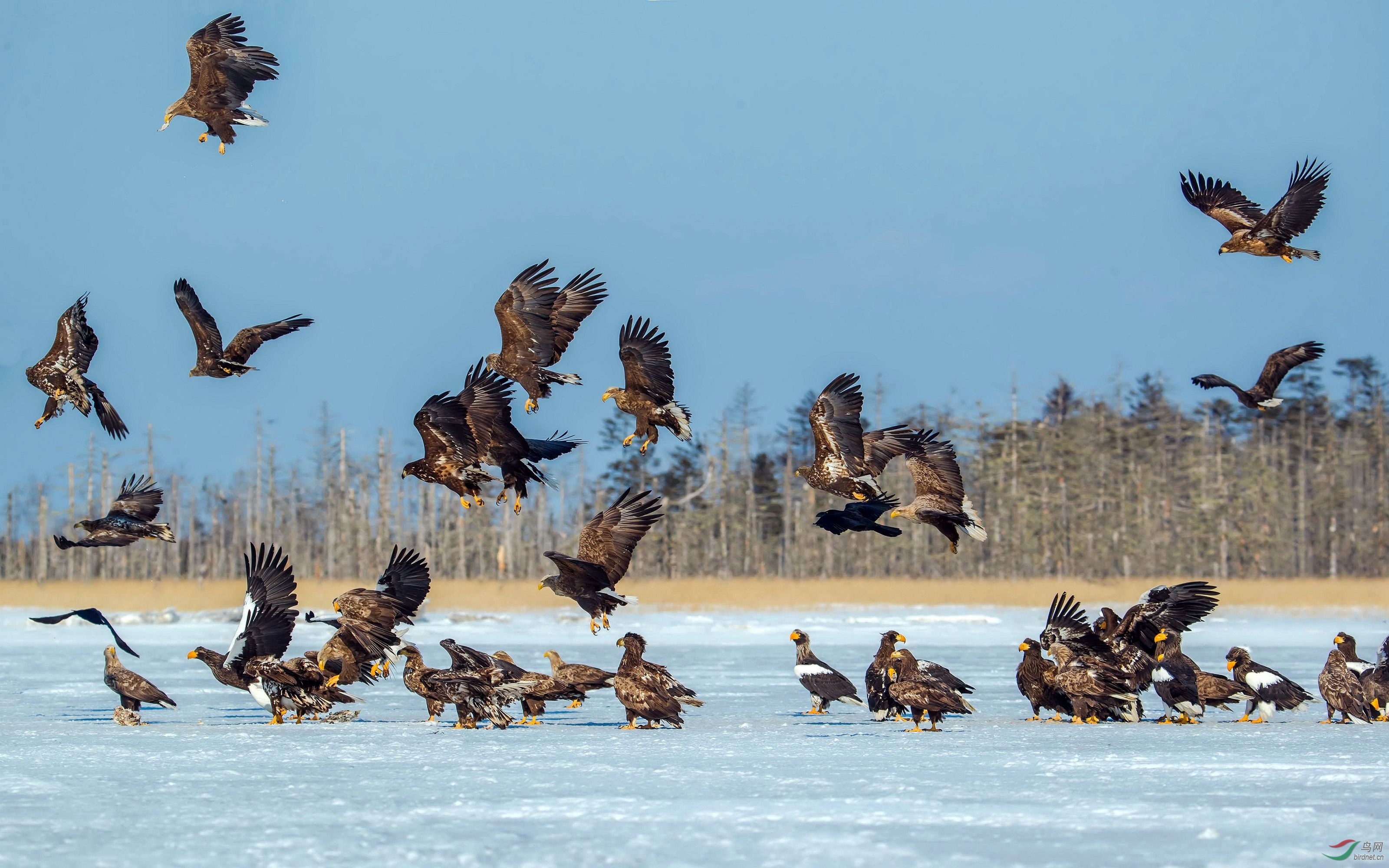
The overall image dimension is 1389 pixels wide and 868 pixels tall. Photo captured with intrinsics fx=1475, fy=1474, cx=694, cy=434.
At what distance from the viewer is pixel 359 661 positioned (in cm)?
1147

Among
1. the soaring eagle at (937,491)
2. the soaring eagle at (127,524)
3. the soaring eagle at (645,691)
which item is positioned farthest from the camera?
the soaring eagle at (127,524)

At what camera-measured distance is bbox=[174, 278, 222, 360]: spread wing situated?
37.4 ft

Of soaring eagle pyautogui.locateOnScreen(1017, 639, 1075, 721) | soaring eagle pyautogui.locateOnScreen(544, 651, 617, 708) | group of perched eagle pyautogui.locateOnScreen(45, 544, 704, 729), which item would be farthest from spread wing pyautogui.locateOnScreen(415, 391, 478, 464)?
soaring eagle pyautogui.locateOnScreen(1017, 639, 1075, 721)

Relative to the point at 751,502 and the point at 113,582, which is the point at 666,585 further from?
the point at 751,502

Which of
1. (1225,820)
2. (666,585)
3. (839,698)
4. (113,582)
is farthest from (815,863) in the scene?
(113,582)

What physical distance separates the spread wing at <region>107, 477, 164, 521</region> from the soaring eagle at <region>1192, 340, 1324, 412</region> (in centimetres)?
843

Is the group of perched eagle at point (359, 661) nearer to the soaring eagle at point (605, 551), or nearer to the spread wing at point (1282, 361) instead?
the soaring eagle at point (605, 551)

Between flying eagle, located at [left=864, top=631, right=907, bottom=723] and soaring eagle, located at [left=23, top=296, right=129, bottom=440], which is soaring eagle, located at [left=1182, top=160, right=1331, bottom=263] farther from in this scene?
soaring eagle, located at [left=23, top=296, right=129, bottom=440]

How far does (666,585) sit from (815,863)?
28.4m

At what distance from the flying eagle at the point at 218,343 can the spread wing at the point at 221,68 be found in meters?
1.56

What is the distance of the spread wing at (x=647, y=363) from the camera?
11367 mm

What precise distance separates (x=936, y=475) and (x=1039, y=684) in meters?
1.70

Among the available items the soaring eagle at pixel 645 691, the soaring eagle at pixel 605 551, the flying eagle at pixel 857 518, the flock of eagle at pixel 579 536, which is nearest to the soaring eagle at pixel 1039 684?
Result: the flock of eagle at pixel 579 536

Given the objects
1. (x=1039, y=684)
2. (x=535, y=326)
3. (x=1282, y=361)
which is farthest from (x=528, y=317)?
(x=1282, y=361)
